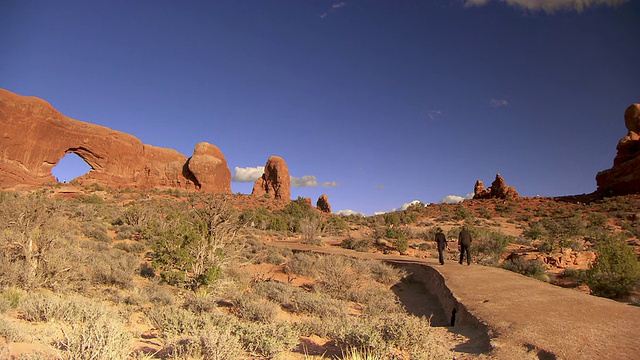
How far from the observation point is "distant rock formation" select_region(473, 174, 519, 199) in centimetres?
4441

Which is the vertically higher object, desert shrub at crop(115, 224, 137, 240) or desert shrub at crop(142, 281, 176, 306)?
desert shrub at crop(115, 224, 137, 240)

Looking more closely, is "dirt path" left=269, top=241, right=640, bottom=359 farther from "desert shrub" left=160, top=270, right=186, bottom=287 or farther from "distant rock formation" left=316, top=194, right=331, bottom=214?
"distant rock formation" left=316, top=194, right=331, bottom=214

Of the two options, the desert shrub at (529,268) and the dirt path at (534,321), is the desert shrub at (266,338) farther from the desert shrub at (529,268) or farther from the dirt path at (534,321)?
the desert shrub at (529,268)

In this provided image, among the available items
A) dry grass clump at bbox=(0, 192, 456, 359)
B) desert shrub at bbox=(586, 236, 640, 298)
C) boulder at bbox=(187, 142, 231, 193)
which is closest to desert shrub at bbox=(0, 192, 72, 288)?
dry grass clump at bbox=(0, 192, 456, 359)

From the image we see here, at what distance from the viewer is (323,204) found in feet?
188

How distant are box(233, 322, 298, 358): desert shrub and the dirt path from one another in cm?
264

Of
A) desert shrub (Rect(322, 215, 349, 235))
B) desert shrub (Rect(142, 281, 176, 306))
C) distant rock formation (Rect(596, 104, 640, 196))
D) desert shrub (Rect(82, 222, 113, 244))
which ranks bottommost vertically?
desert shrub (Rect(142, 281, 176, 306))

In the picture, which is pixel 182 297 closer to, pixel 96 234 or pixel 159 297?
pixel 159 297

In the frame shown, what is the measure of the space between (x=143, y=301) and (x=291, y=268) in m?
6.80

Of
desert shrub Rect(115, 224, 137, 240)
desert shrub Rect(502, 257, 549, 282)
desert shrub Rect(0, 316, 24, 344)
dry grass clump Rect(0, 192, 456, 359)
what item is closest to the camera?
desert shrub Rect(0, 316, 24, 344)

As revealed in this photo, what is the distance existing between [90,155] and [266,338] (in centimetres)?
5561

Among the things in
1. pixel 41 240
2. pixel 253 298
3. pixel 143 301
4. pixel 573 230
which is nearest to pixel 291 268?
pixel 253 298

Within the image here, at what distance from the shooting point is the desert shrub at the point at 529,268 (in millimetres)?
12312

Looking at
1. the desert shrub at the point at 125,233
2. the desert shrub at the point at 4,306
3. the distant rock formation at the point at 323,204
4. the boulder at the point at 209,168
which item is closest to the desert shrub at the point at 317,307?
the desert shrub at the point at 4,306
